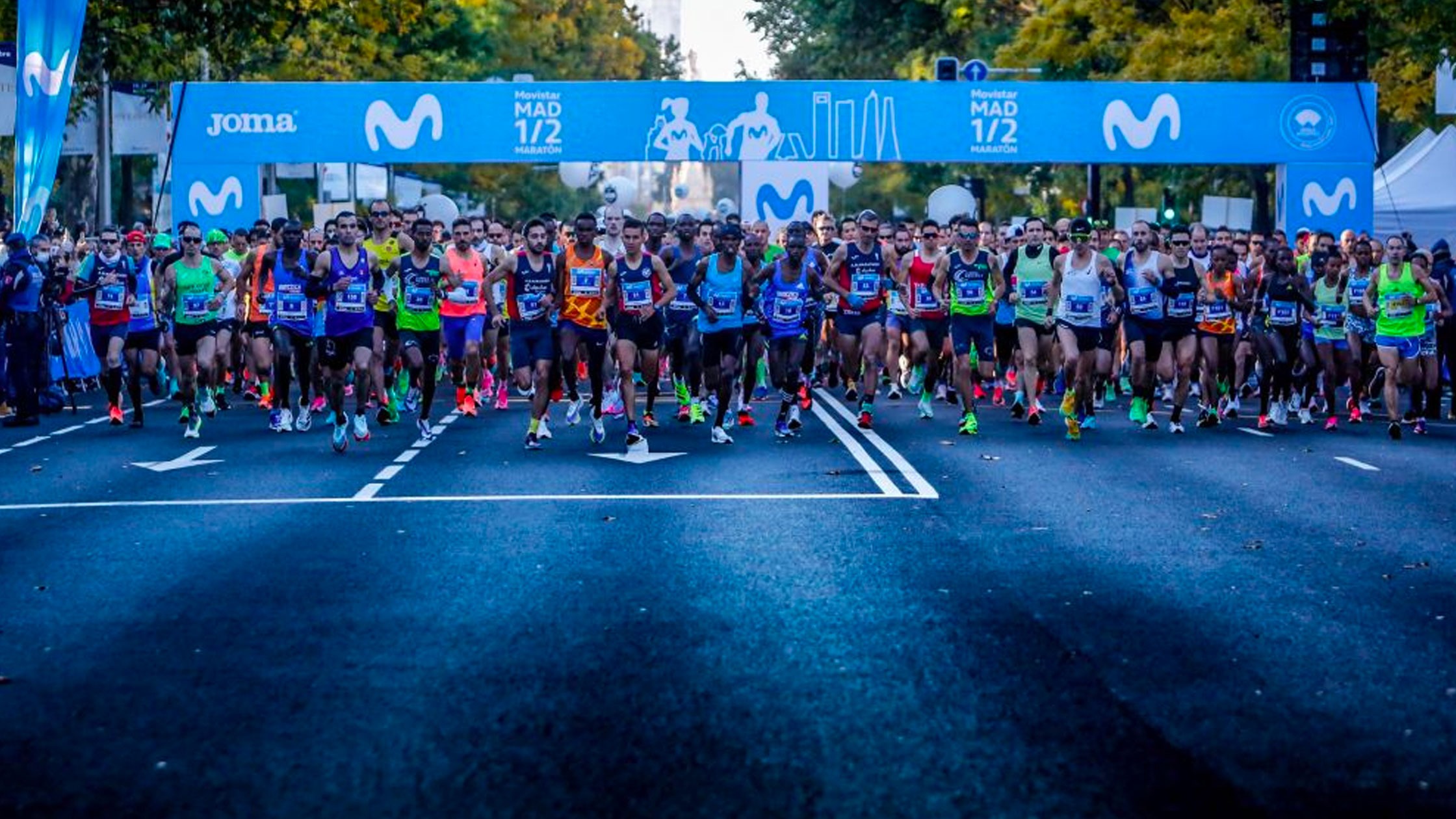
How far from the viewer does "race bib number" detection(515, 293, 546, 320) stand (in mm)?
19234

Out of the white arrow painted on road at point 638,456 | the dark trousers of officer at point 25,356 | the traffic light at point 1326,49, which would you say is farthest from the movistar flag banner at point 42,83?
the traffic light at point 1326,49

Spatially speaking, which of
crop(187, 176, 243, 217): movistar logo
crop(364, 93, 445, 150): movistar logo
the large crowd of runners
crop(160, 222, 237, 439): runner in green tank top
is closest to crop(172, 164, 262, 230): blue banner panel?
crop(187, 176, 243, 217): movistar logo

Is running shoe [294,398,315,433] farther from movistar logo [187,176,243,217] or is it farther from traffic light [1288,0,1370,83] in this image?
traffic light [1288,0,1370,83]

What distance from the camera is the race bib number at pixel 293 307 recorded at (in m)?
19.7

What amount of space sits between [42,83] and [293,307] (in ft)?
11.0

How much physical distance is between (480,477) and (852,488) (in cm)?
277

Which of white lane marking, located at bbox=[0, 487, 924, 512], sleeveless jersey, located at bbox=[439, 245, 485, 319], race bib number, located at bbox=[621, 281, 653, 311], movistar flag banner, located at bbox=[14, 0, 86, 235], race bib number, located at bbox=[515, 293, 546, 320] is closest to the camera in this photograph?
white lane marking, located at bbox=[0, 487, 924, 512]

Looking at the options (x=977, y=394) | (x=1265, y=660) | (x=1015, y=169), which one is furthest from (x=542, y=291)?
(x=1015, y=169)

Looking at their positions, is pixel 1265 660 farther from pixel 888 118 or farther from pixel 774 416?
pixel 888 118

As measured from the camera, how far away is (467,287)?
77.3 feet

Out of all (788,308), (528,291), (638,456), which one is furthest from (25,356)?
(638,456)

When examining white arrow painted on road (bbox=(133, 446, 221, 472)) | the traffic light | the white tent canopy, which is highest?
the traffic light

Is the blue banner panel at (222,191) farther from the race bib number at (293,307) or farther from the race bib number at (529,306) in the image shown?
the race bib number at (529,306)

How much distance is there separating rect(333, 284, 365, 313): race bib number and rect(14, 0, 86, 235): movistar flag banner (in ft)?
11.2
